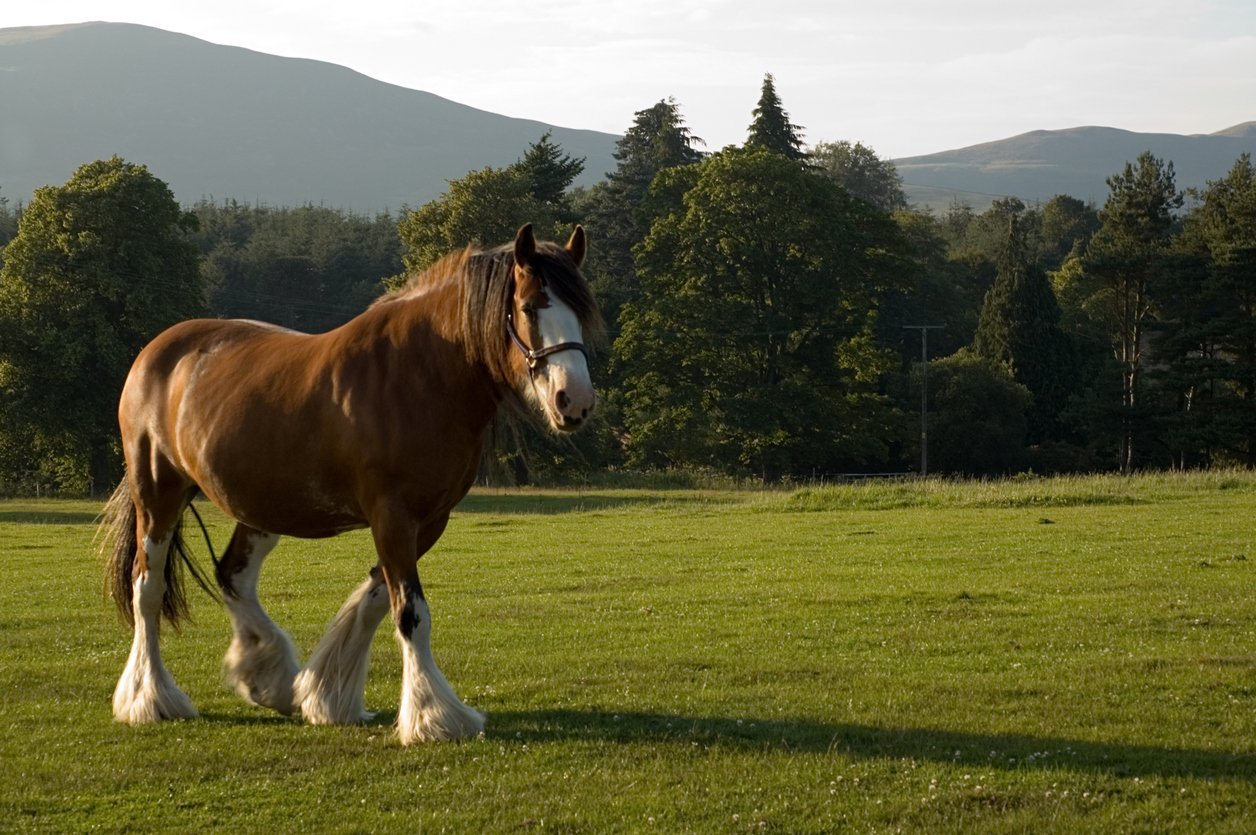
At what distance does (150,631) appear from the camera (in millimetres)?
9398

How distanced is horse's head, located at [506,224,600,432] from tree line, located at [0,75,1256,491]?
126ft

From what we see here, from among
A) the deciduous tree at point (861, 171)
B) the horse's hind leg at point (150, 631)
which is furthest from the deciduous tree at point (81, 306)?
the deciduous tree at point (861, 171)

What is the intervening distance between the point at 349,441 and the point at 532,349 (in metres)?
1.39

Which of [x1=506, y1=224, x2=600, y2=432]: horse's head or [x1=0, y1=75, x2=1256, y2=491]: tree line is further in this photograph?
[x1=0, y1=75, x2=1256, y2=491]: tree line

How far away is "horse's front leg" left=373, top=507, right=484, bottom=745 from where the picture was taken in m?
8.00

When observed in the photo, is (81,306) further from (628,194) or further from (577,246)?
(577,246)

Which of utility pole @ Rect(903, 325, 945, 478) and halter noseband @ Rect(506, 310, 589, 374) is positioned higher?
halter noseband @ Rect(506, 310, 589, 374)

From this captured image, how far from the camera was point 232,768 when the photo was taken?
24.9 feet

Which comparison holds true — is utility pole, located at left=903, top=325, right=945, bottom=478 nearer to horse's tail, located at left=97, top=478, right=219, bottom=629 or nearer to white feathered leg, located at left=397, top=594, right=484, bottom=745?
horse's tail, located at left=97, top=478, right=219, bottom=629

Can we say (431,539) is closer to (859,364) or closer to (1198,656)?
(1198,656)

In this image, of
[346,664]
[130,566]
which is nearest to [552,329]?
[346,664]

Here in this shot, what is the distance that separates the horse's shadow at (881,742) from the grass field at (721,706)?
0.09 ft

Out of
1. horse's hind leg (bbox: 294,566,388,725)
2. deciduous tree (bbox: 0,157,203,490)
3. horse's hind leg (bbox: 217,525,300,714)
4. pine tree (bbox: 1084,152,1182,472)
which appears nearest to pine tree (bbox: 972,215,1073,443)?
pine tree (bbox: 1084,152,1182,472)

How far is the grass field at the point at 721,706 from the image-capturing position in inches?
263
